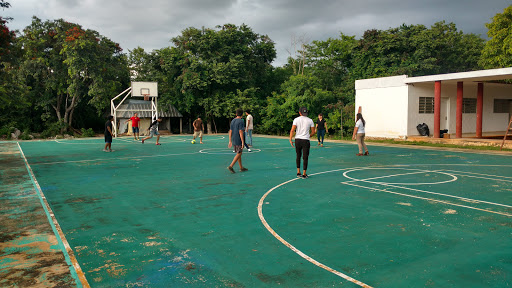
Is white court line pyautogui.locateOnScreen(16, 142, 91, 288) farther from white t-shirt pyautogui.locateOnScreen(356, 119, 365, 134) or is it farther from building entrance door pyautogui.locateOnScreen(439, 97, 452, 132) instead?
building entrance door pyautogui.locateOnScreen(439, 97, 452, 132)

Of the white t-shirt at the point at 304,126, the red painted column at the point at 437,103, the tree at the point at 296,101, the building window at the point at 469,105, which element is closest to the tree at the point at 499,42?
the building window at the point at 469,105

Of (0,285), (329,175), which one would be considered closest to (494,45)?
(329,175)

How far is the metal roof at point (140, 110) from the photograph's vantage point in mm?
36344

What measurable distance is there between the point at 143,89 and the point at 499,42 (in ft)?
95.9


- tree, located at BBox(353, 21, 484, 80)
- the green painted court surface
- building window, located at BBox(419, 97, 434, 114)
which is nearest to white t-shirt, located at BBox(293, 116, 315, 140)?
the green painted court surface

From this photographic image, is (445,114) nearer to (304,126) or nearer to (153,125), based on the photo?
(153,125)

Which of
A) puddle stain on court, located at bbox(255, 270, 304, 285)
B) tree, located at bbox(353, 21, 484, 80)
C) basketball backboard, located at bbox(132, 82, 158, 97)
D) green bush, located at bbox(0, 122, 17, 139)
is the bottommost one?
puddle stain on court, located at bbox(255, 270, 304, 285)

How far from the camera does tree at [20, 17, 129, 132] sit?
3225 cm

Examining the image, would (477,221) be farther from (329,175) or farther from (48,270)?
(48,270)

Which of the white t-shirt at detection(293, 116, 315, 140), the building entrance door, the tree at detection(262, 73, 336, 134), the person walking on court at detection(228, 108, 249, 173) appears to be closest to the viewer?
the white t-shirt at detection(293, 116, 315, 140)

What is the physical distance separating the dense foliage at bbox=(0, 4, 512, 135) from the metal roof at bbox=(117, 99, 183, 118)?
875 mm

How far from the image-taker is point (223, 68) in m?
34.8

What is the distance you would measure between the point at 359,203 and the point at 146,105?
111 ft

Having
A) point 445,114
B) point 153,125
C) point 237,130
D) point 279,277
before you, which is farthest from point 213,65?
point 279,277
